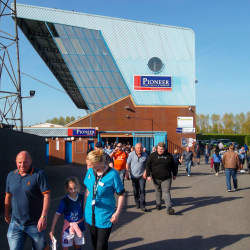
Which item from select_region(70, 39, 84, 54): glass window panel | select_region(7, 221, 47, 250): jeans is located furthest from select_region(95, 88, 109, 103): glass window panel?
select_region(7, 221, 47, 250): jeans

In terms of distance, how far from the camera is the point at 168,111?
86.4 ft

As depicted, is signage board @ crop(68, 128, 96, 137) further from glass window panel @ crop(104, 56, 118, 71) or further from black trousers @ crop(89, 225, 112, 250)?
black trousers @ crop(89, 225, 112, 250)

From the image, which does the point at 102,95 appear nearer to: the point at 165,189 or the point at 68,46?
the point at 68,46

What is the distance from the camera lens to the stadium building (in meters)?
25.7

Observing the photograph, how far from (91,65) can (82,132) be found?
285 inches

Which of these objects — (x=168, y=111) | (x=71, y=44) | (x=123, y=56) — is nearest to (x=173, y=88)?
(x=168, y=111)

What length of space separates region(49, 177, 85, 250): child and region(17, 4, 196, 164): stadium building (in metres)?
21.3

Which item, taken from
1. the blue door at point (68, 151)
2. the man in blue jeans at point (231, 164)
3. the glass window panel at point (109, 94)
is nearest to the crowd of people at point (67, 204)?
the man in blue jeans at point (231, 164)

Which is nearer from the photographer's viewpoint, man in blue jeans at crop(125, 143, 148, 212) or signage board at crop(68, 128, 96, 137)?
man in blue jeans at crop(125, 143, 148, 212)

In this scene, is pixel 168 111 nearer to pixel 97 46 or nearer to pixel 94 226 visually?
pixel 97 46

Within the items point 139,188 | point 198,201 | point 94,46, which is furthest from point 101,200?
point 94,46

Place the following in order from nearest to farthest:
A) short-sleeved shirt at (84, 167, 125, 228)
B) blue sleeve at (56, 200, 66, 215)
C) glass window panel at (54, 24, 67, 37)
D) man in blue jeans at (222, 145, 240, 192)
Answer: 1. short-sleeved shirt at (84, 167, 125, 228)
2. blue sleeve at (56, 200, 66, 215)
3. man in blue jeans at (222, 145, 240, 192)
4. glass window panel at (54, 24, 67, 37)

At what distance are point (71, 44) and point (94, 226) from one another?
2509 cm

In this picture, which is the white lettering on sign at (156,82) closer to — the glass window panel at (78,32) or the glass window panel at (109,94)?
the glass window panel at (109,94)
